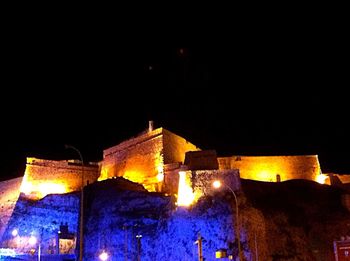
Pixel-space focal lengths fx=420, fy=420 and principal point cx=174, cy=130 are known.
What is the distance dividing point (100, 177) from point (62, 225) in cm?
1283

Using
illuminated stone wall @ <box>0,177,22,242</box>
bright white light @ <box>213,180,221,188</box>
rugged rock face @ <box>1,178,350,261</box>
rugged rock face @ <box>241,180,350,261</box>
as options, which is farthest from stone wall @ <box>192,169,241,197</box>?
illuminated stone wall @ <box>0,177,22,242</box>

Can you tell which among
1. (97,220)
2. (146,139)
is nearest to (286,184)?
(146,139)

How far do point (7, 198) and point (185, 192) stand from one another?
25.2 metres

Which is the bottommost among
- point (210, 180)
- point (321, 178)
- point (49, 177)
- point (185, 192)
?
point (185, 192)

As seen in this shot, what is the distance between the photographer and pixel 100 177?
60.3 m

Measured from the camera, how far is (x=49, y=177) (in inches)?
2164

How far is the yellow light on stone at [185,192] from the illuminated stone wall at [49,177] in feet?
63.6

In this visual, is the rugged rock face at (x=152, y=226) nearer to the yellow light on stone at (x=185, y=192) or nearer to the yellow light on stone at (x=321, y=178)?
the yellow light on stone at (x=185, y=192)

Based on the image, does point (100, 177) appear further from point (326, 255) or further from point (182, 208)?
point (326, 255)

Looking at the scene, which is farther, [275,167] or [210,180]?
[275,167]

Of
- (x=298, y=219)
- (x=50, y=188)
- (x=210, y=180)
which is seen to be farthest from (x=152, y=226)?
(x=50, y=188)

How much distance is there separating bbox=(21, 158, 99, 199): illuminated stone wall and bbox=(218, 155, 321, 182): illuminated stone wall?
19919 mm

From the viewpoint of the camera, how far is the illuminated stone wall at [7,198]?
4985 cm

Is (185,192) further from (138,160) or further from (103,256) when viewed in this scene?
(138,160)
